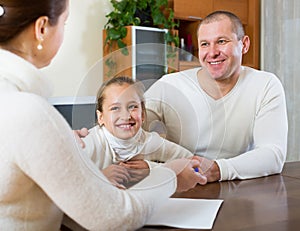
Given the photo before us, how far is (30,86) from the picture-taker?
0.67 m

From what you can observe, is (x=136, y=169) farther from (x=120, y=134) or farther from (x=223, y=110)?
(x=223, y=110)

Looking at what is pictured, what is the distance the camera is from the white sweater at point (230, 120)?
917 millimetres

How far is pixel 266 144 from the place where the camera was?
138 centimetres

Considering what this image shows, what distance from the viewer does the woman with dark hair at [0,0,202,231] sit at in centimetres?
57

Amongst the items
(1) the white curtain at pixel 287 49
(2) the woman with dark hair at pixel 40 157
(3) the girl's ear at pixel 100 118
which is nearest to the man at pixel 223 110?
(3) the girl's ear at pixel 100 118

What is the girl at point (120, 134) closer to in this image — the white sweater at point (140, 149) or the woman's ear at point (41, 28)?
the white sweater at point (140, 149)

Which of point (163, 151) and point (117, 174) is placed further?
point (163, 151)

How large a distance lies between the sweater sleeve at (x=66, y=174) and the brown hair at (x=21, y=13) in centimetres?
15

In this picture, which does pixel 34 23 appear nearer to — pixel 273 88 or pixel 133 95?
pixel 133 95

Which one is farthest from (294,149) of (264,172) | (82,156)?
(82,156)

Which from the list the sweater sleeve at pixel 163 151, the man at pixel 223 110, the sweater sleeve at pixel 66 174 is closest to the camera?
the sweater sleeve at pixel 66 174

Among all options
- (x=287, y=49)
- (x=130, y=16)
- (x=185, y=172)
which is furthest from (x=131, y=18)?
(x=185, y=172)

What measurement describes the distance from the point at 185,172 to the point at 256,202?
19 cm

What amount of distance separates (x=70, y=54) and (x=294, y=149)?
7.22 ft
